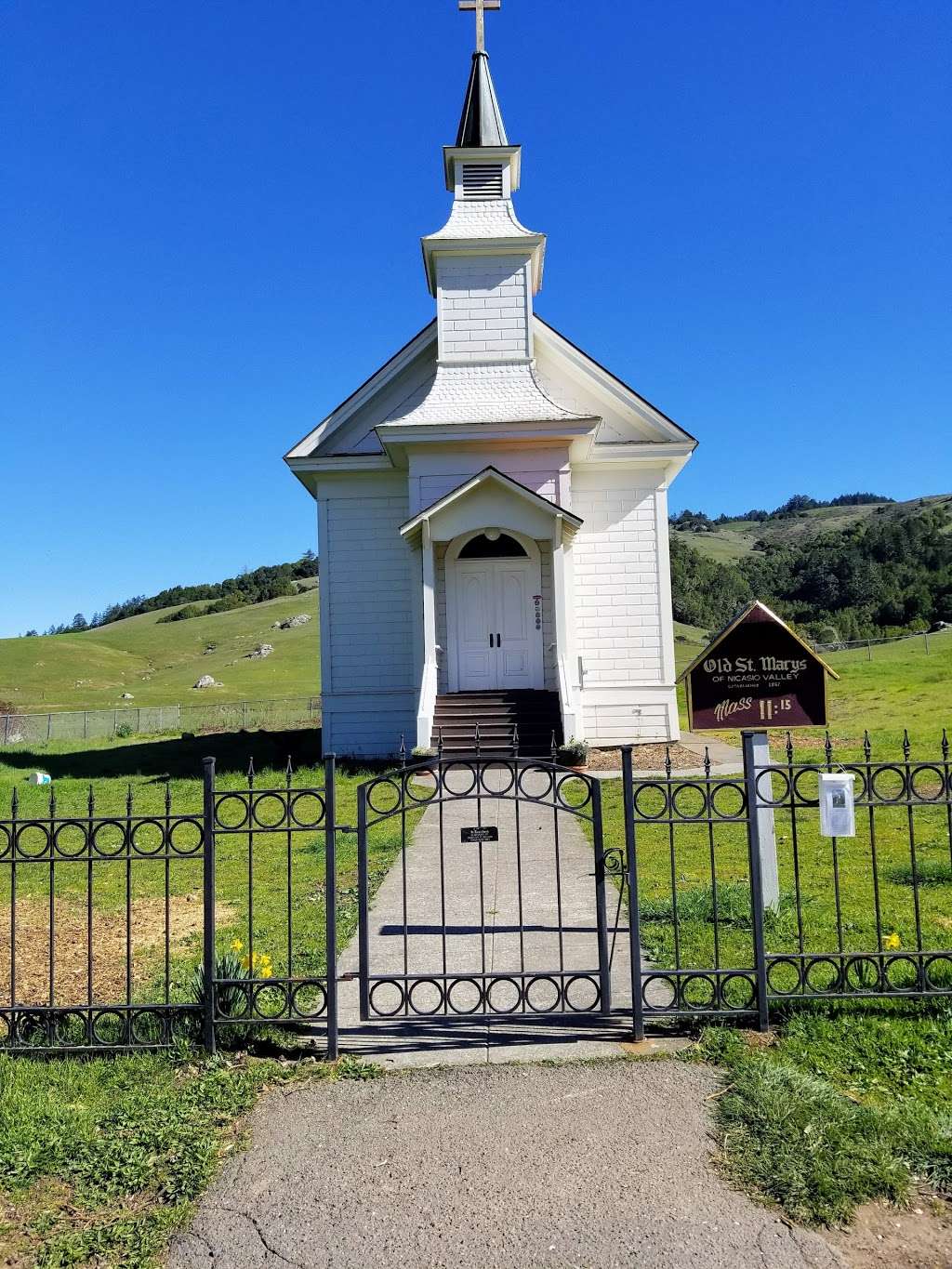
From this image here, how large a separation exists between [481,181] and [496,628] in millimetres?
10693

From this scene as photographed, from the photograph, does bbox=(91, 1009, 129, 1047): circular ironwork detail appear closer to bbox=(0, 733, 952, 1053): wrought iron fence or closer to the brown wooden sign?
bbox=(0, 733, 952, 1053): wrought iron fence

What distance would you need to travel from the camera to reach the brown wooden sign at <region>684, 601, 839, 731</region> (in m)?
6.90

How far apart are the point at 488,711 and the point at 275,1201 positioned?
13.6 m

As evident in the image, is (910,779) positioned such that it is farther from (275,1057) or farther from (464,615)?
(464,615)

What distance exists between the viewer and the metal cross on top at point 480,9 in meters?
21.7

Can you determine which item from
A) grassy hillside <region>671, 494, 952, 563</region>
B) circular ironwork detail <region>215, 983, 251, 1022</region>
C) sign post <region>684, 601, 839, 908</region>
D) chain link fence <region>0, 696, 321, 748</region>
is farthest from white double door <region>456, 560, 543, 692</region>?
grassy hillside <region>671, 494, 952, 563</region>

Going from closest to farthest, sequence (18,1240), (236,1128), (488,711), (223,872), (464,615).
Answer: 1. (18,1240)
2. (236,1128)
3. (223,872)
4. (488,711)
5. (464,615)

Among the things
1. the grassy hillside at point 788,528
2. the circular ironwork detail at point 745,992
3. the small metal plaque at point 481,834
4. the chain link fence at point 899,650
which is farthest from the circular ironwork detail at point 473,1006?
the grassy hillside at point 788,528

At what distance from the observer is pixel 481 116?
20.9 meters

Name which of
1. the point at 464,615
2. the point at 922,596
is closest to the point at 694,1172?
the point at 464,615

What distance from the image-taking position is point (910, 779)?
542 centimetres

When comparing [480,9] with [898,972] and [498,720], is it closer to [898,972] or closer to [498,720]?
[498,720]

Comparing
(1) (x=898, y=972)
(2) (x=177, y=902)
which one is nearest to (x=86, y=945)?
(2) (x=177, y=902)

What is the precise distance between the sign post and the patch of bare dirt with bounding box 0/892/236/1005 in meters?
4.59
